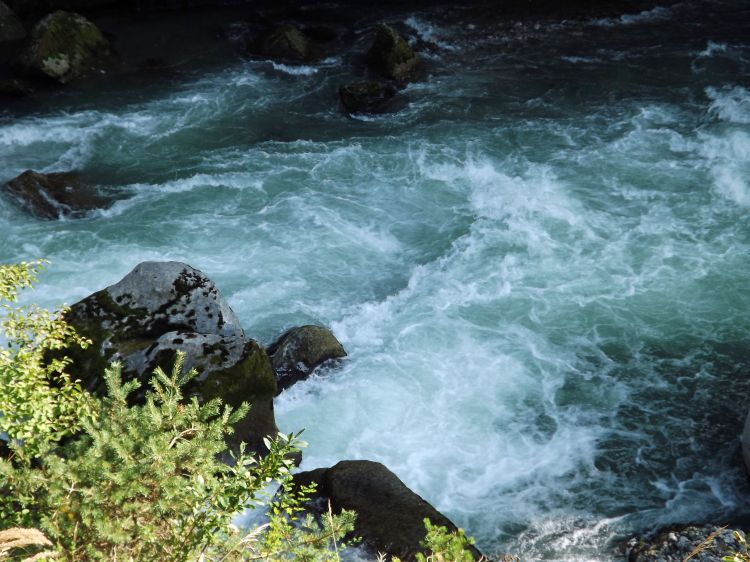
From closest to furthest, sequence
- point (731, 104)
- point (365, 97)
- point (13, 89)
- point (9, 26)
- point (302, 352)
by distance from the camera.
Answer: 1. point (302, 352)
2. point (731, 104)
3. point (365, 97)
4. point (13, 89)
5. point (9, 26)

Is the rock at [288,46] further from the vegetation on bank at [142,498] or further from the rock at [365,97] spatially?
the vegetation on bank at [142,498]

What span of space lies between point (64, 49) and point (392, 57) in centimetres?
854

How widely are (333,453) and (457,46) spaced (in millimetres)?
14039

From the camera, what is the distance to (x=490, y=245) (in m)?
13.1

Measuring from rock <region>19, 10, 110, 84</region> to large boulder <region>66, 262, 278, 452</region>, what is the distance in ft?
38.7

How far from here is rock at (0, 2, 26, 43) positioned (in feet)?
73.4

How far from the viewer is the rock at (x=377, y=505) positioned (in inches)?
301

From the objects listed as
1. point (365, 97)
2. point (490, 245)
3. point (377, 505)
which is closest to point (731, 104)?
point (490, 245)

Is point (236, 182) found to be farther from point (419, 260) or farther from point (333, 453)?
point (333, 453)

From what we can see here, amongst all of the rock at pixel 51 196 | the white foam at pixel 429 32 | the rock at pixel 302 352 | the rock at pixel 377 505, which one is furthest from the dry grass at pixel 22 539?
the white foam at pixel 429 32

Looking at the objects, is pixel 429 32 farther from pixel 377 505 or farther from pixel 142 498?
pixel 142 498

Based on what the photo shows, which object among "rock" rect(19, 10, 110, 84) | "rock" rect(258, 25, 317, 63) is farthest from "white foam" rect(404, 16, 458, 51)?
"rock" rect(19, 10, 110, 84)

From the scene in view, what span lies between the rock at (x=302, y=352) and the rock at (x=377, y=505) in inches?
83.7

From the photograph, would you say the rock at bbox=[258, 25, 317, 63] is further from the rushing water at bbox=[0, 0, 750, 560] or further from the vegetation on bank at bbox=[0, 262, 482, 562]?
the vegetation on bank at bbox=[0, 262, 482, 562]
